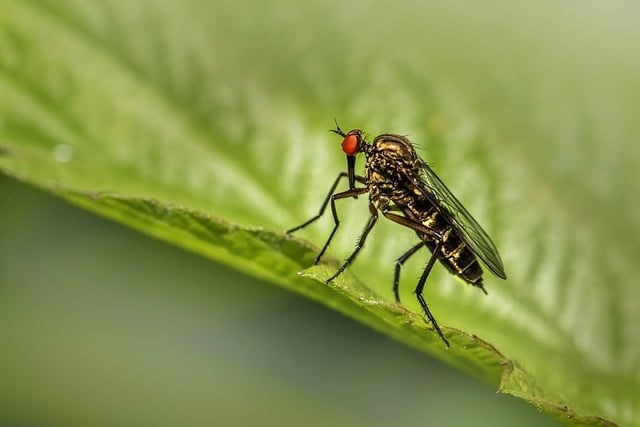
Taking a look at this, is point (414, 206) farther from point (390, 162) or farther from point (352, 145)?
point (352, 145)

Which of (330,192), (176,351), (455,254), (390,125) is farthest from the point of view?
(390,125)

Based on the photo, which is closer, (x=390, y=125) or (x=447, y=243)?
(x=447, y=243)

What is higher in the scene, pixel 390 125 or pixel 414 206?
pixel 390 125

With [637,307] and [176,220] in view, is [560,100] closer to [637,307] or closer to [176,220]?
[637,307]

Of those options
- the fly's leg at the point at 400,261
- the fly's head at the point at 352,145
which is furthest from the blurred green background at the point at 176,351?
the fly's head at the point at 352,145

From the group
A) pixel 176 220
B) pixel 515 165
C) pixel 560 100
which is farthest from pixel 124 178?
pixel 560 100

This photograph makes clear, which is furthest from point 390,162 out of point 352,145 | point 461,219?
point 461,219
